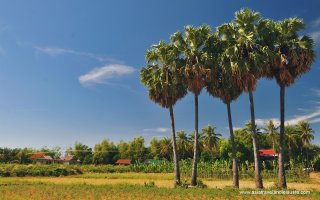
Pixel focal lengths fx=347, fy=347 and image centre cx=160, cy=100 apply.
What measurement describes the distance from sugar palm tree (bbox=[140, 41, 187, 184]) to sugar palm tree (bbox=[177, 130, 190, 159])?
2295 inches

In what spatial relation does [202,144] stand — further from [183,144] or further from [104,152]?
[104,152]

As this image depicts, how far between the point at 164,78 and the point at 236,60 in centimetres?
1116

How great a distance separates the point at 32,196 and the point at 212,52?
920 inches

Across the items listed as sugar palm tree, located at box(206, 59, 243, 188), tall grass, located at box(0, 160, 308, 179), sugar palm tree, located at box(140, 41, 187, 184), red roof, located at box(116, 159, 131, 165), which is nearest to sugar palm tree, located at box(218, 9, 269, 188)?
sugar palm tree, located at box(206, 59, 243, 188)

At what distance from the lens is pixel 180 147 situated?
101m

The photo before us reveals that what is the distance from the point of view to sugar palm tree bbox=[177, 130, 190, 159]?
332ft

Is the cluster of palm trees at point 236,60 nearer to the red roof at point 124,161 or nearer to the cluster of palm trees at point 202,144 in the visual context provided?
the cluster of palm trees at point 202,144

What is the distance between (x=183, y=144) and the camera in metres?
101

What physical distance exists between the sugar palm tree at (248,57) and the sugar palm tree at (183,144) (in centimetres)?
6753

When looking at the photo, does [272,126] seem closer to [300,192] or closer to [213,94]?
[213,94]

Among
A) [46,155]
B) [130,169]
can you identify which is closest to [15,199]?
[130,169]

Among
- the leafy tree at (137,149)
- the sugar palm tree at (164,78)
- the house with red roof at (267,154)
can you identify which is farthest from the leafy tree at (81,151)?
the sugar palm tree at (164,78)

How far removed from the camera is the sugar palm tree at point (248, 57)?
32.8 m

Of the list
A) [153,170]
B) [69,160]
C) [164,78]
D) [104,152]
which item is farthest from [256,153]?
[69,160]
